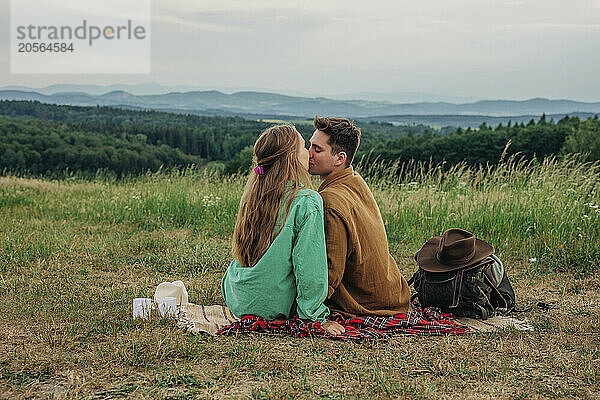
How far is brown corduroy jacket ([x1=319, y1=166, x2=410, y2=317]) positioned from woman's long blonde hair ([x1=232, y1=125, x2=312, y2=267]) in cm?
29

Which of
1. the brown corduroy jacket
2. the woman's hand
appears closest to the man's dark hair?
the brown corduroy jacket

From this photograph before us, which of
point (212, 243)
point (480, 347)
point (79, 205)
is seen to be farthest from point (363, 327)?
point (79, 205)

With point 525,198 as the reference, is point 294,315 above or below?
below

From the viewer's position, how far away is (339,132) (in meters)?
4.05

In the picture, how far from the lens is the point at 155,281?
5887 millimetres

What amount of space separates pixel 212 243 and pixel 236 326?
11.5 feet

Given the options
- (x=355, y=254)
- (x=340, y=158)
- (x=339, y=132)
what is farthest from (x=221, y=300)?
(x=339, y=132)

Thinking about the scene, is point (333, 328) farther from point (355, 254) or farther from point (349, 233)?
point (349, 233)

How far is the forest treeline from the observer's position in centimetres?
2886

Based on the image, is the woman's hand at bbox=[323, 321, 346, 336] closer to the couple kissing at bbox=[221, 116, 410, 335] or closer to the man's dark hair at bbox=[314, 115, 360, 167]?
the couple kissing at bbox=[221, 116, 410, 335]

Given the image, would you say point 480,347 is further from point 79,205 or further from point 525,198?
point 79,205

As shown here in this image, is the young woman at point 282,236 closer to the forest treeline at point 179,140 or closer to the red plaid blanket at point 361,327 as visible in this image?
the red plaid blanket at point 361,327

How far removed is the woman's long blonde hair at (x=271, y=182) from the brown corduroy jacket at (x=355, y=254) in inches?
11.4

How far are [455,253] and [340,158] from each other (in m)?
1.39
